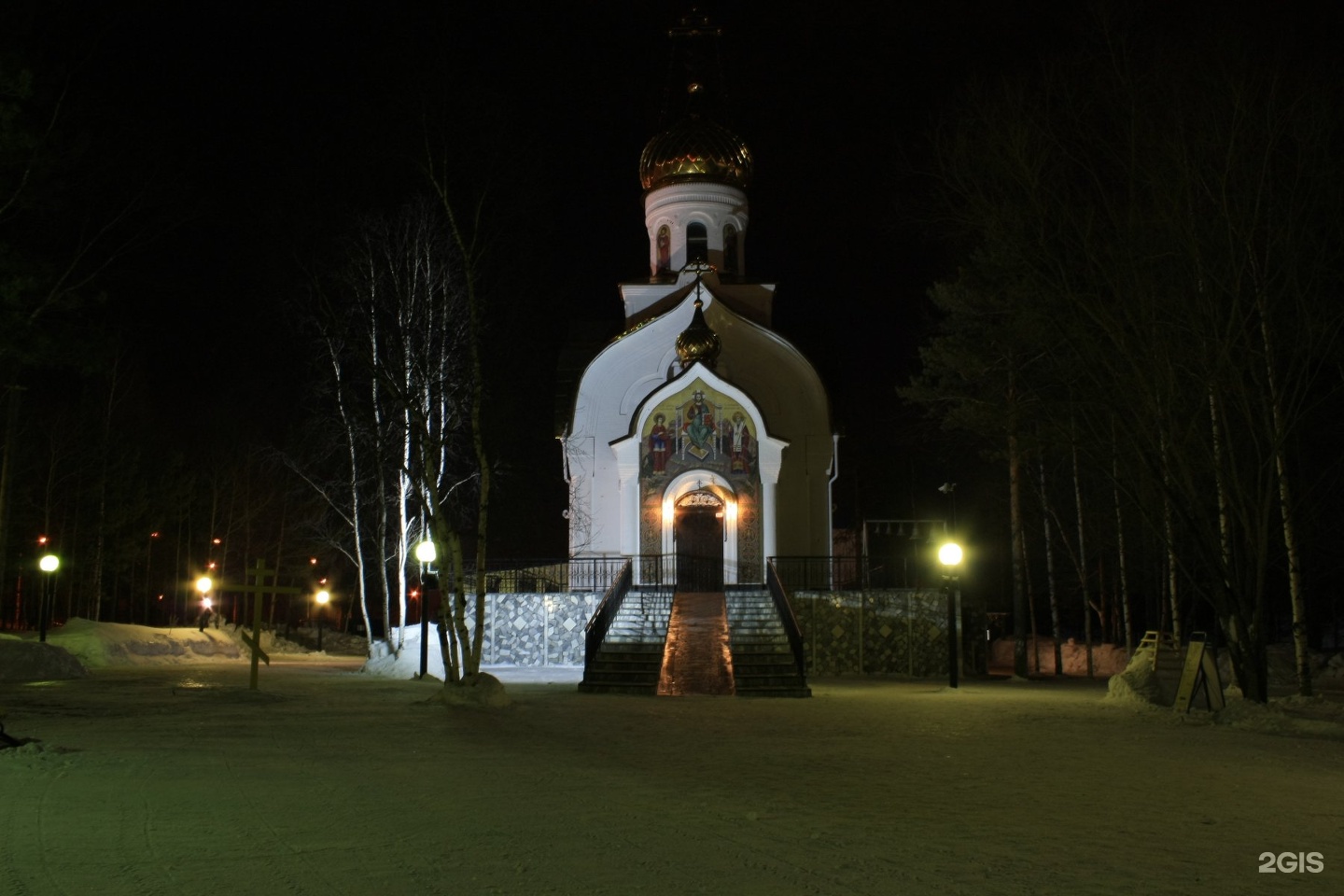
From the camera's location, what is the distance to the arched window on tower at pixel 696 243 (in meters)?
31.9

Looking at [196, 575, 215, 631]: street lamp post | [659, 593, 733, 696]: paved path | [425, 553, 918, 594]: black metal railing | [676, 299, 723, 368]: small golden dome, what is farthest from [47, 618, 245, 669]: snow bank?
[676, 299, 723, 368]: small golden dome

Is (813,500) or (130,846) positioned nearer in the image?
(130,846)

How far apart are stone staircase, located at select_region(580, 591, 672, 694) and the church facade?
213 cm

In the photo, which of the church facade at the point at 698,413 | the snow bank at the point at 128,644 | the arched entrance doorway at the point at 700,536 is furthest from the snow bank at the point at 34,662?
the arched entrance doorway at the point at 700,536

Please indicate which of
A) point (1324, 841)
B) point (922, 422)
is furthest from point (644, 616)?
point (1324, 841)

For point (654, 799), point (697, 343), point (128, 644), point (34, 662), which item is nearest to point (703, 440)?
point (697, 343)

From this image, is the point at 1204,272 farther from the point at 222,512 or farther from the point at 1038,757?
the point at 222,512

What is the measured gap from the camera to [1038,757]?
10.7 meters

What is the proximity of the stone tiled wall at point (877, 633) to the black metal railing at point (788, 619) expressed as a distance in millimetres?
912

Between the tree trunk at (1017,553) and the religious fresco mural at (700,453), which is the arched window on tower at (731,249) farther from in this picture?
the tree trunk at (1017,553)

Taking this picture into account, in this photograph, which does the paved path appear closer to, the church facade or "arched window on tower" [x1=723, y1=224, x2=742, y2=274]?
the church facade

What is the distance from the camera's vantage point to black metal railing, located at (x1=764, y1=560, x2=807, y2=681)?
19078mm

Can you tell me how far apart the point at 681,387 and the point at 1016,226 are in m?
Result: 12.0

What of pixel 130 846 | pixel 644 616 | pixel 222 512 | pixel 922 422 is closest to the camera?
Answer: pixel 130 846
